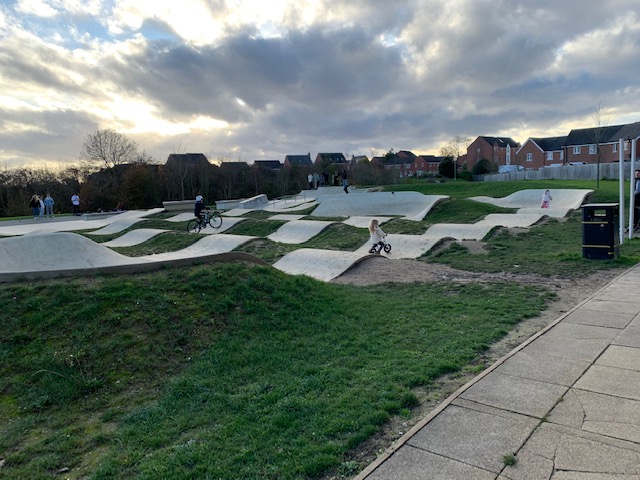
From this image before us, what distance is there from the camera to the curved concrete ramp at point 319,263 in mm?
10909

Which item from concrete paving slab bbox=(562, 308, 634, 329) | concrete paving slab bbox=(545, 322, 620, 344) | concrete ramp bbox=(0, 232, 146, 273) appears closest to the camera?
concrete paving slab bbox=(545, 322, 620, 344)

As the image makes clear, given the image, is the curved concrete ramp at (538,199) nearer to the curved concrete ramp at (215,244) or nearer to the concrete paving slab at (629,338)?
the curved concrete ramp at (215,244)

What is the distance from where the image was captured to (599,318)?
600cm

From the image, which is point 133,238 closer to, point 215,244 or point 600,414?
point 215,244

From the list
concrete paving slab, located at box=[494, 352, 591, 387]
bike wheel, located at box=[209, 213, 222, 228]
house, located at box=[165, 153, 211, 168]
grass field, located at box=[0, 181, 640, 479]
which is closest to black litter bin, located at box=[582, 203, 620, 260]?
grass field, located at box=[0, 181, 640, 479]

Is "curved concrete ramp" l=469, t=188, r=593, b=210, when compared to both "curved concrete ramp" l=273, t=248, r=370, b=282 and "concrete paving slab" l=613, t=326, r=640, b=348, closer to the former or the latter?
"curved concrete ramp" l=273, t=248, r=370, b=282

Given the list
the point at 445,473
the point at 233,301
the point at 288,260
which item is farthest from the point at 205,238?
the point at 445,473

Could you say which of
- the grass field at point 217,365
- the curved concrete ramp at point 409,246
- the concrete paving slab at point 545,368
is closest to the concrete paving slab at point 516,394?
the concrete paving slab at point 545,368

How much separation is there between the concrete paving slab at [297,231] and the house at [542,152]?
61.7 m

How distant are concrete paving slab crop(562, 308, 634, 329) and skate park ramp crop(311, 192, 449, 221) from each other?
17.8 metres

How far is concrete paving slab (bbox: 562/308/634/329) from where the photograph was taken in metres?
5.71

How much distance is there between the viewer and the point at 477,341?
529cm

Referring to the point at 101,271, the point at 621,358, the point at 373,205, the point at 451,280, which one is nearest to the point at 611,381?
the point at 621,358

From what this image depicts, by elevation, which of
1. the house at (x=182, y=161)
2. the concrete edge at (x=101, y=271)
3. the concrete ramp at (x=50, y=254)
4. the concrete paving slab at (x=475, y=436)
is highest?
the house at (x=182, y=161)
